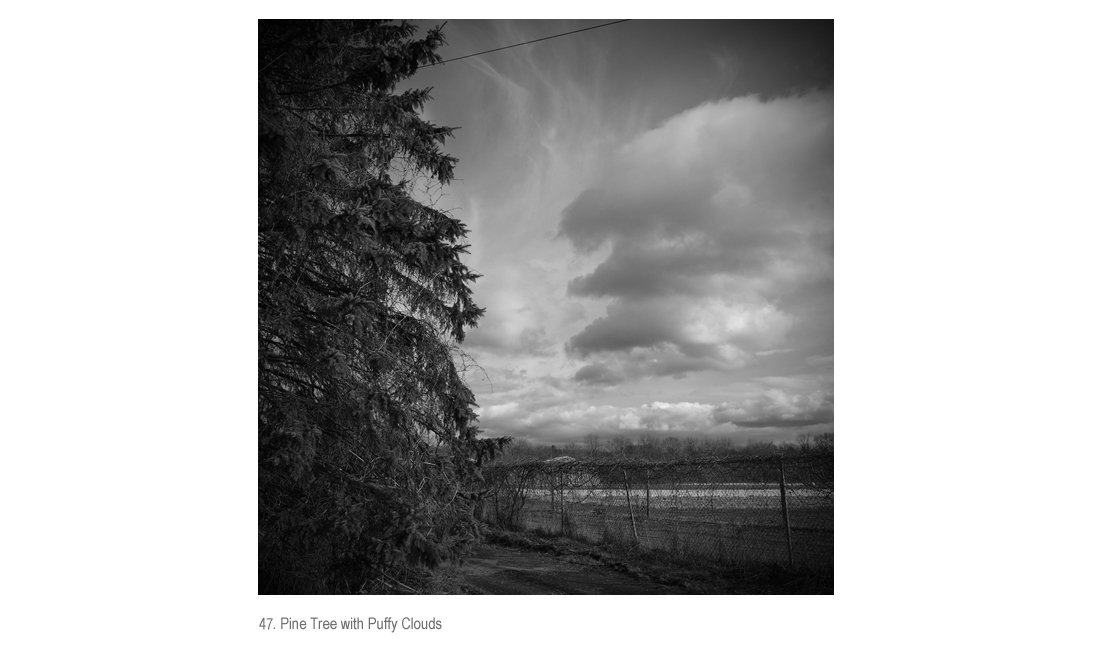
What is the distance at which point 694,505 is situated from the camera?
659 cm

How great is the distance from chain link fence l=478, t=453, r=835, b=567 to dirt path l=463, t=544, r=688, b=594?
0.79 m

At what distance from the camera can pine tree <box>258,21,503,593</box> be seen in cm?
415

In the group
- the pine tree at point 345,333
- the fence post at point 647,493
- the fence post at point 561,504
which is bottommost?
the fence post at point 561,504

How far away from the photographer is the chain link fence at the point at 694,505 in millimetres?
4910

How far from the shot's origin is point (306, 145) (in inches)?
178

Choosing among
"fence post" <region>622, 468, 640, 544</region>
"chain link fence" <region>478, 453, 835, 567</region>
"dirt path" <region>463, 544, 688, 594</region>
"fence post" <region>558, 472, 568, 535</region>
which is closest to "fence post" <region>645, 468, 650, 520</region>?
"chain link fence" <region>478, 453, 835, 567</region>

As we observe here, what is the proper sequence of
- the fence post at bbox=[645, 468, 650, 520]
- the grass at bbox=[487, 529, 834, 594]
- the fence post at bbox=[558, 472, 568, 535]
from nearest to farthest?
1. the grass at bbox=[487, 529, 834, 594]
2. the fence post at bbox=[645, 468, 650, 520]
3. the fence post at bbox=[558, 472, 568, 535]

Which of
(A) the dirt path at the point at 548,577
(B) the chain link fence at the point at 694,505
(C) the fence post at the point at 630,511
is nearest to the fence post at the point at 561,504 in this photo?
(B) the chain link fence at the point at 694,505

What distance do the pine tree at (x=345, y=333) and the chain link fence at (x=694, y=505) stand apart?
1.98 m

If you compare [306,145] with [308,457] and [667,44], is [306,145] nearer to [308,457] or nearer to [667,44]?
[308,457]

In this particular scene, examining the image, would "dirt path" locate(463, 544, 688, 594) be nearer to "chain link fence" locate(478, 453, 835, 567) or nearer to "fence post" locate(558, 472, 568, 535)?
"chain link fence" locate(478, 453, 835, 567)

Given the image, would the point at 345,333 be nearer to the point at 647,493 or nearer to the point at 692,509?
the point at 692,509

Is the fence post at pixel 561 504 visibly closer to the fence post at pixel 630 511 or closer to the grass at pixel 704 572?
the grass at pixel 704 572
